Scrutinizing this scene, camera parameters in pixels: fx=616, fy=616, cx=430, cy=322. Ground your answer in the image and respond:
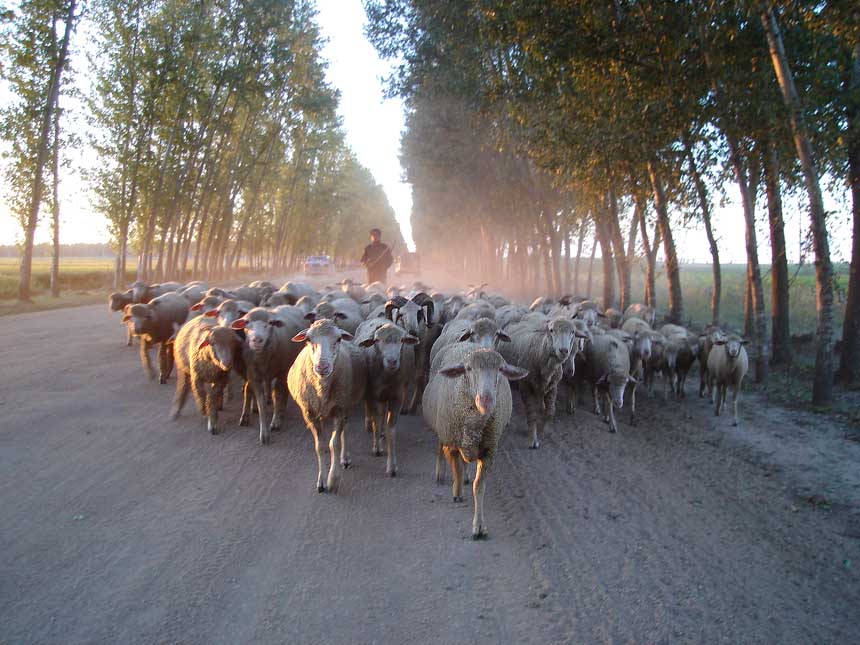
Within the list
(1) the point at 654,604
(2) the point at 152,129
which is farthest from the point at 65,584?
(2) the point at 152,129

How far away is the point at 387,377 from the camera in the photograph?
291 inches

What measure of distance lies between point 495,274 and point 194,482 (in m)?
41.8

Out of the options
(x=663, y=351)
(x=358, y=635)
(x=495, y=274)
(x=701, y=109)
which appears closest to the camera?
(x=358, y=635)

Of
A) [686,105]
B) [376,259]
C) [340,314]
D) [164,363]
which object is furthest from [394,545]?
[376,259]

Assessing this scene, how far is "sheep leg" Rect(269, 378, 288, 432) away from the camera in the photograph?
8.59 meters

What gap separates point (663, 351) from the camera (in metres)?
12.0

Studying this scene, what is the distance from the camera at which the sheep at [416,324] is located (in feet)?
32.7

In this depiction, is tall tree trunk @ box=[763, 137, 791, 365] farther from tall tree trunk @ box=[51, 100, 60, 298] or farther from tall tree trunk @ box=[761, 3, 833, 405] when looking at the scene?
tall tree trunk @ box=[51, 100, 60, 298]

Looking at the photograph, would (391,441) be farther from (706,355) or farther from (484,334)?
(706,355)

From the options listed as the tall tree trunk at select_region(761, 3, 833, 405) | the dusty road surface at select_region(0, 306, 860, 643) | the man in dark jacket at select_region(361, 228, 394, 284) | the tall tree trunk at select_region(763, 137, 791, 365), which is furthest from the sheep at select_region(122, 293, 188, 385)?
the tall tree trunk at select_region(763, 137, 791, 365)

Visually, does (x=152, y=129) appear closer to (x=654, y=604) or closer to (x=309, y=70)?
(x=309, y=70)

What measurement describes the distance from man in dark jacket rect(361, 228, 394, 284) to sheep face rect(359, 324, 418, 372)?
1158 centimetres

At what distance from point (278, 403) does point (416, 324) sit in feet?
8.39

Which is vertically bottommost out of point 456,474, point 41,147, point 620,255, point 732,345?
point 456,474
